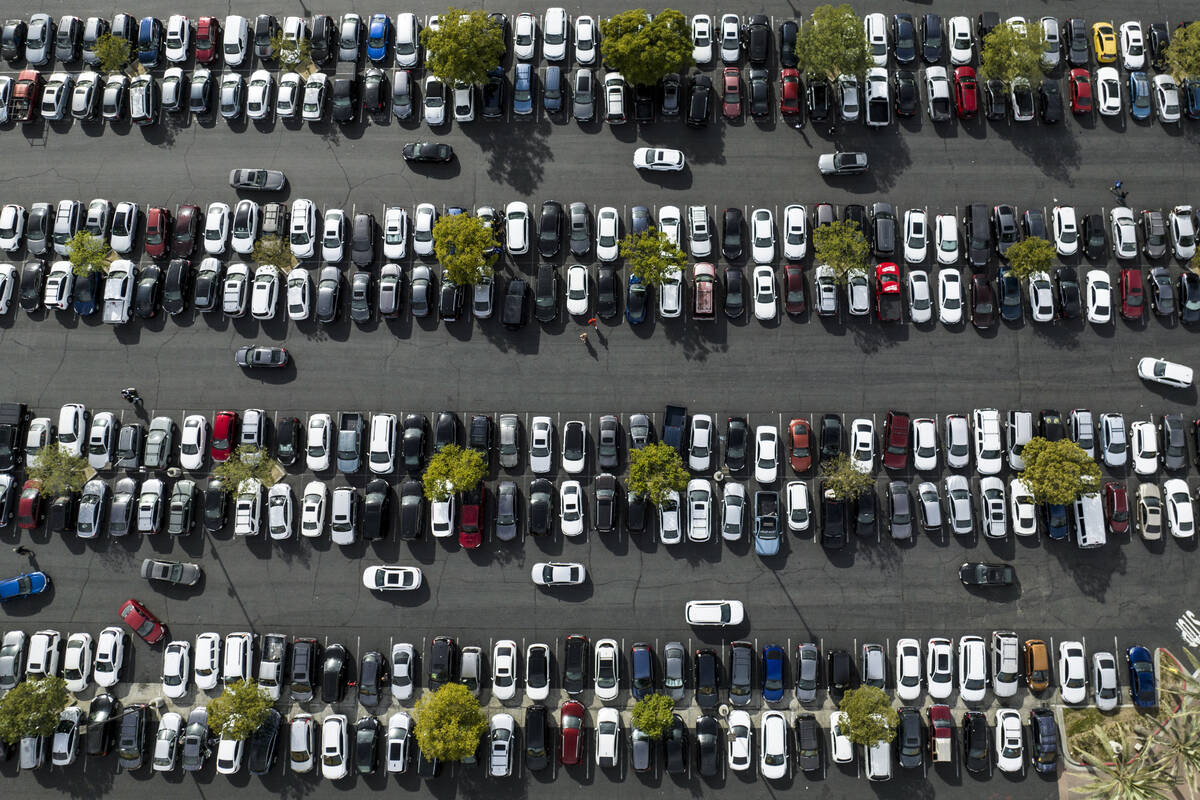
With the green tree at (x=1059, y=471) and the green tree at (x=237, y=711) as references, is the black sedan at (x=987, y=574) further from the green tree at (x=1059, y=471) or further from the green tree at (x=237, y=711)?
the green tree at (x=237, y=711)

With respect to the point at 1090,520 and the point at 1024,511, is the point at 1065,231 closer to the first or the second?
the point at 1024,511

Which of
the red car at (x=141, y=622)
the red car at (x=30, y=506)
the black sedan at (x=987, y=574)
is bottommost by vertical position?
the red car at (x=141, y=622)

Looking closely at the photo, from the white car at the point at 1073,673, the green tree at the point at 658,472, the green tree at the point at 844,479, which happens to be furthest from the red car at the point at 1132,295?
the green tree at the point at 658,472

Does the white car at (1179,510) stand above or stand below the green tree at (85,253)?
below

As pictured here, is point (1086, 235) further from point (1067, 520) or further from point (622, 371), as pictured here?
point (622, 371)

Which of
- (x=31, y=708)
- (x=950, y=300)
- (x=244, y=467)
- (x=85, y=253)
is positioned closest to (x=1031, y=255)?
(x=950, y=300)

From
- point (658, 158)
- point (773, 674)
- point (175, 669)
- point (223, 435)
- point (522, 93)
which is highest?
point (522, 93)
